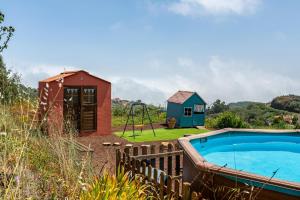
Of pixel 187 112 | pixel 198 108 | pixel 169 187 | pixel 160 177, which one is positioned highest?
pixel 198 108

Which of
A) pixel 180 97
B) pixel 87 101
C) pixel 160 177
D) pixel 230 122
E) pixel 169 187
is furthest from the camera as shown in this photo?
pixel 180 97

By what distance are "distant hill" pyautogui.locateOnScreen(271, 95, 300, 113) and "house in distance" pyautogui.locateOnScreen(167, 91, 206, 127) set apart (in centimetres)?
1887

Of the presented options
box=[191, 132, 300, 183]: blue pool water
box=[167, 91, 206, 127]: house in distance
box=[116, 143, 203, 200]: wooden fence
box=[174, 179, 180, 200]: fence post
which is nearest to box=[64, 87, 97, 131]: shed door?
box=[167, 91, 206, 127]: house in distance

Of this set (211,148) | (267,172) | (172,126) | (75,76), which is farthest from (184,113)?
(267,172)

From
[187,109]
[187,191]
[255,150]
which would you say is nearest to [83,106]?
[187,109]

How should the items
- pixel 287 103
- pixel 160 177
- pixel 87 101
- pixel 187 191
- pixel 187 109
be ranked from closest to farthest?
pixel 187 191 → pixel 160 177 → pixel 87 101 → pixel 187 109 → pixel 287 103

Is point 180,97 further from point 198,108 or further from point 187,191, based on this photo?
point 187,191

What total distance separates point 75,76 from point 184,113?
8.48 meters

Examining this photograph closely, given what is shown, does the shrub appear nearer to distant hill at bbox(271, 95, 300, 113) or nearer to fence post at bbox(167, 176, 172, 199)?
fence post at bbox(167, 176, 172, 199)

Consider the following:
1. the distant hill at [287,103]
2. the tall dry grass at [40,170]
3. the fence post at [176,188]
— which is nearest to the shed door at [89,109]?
the tall dry grass at [40,170]

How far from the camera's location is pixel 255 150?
42.9 ft

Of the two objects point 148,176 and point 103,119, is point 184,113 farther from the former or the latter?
point 148,176

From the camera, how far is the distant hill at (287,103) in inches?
1466

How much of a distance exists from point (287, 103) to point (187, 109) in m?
22.1
